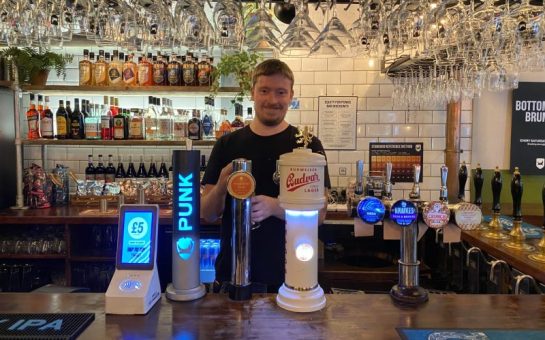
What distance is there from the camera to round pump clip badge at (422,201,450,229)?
1.45 m

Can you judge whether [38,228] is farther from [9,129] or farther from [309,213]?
[309,213]

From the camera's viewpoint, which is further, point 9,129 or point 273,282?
point 9,129

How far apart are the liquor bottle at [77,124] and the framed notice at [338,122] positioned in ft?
6.79

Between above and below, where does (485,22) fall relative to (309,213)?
above

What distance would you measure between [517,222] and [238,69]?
86.4 inches

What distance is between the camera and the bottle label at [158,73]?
3554 millimetres

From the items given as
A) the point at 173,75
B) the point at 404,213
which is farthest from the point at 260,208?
the point at 173,75

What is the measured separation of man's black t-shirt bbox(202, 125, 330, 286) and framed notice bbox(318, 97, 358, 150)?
6.02 feet

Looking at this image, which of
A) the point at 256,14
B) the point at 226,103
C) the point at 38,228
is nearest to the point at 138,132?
the point at 226,103

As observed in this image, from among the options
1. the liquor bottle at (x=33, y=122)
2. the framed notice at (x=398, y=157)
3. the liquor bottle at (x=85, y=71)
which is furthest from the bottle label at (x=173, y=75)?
the framed notice at (x=398, y=157)

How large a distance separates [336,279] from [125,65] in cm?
239

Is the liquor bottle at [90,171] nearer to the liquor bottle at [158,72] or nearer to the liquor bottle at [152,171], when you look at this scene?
the liquor bottle at [152,171]

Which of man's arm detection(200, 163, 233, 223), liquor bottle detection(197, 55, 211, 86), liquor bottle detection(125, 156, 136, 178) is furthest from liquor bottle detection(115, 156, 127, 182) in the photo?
man's arm detection(200, 163, 233, 223)

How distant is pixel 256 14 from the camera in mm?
2061
